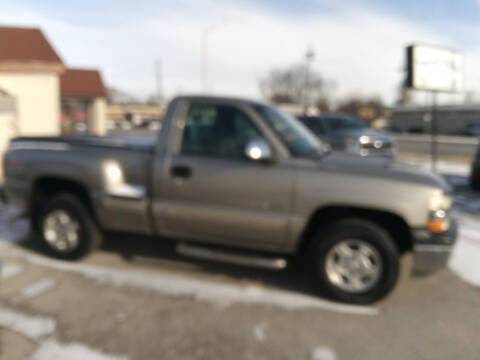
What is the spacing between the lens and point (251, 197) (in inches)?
153

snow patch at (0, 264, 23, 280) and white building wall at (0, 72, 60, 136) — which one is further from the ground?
white building wall at (0, 72, 60, 136)

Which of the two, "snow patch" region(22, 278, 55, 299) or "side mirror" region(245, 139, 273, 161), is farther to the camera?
"snow patch" region(22, 278, 55, 299)

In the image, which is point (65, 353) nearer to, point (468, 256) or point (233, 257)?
point (233, 257)

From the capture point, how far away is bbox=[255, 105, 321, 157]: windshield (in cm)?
402

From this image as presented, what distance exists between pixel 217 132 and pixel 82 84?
22257mm

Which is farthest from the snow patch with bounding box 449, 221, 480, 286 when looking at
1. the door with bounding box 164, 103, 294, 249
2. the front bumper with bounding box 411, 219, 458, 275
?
the door with bounding box 164, 103, 294, 249

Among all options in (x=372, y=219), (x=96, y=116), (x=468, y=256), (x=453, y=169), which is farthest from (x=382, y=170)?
(x=96, y=116)

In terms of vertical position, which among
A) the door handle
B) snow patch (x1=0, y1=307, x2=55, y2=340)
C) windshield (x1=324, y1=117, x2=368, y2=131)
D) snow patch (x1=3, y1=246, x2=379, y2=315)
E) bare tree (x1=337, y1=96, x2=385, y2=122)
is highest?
bare tree (x1=337, y1=96, x2=385, y2=122)

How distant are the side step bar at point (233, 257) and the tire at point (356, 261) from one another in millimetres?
357

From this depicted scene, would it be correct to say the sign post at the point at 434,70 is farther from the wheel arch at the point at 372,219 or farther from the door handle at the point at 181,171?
the door handle at the point at 181,171

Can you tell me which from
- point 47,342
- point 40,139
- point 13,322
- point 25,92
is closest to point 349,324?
point 47,342

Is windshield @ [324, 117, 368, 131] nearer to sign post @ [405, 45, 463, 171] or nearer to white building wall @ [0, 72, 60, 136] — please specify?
sign post @ [405, 45, 463, 171]

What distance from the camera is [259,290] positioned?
4082 millimetres

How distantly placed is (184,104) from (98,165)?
110cm
